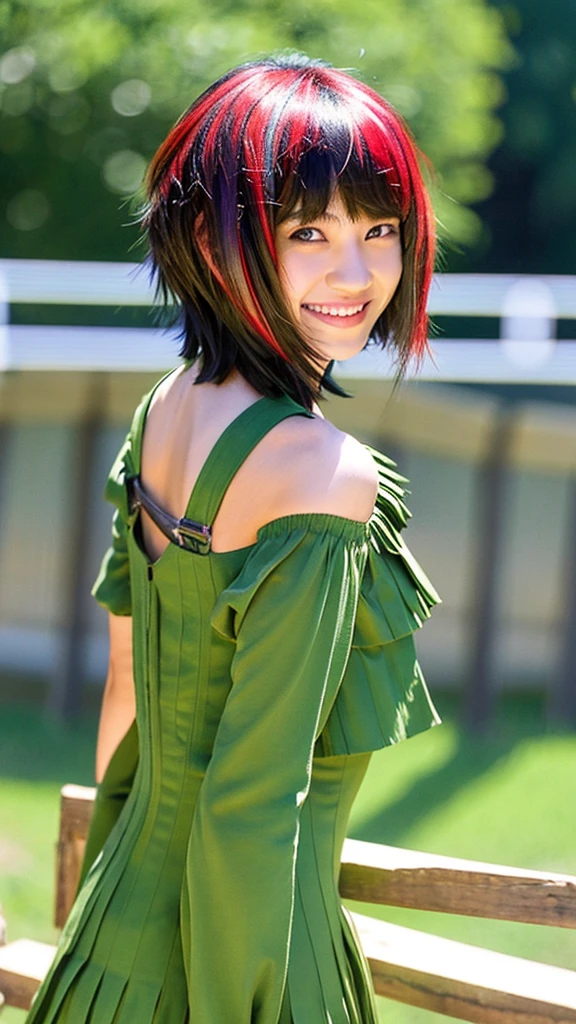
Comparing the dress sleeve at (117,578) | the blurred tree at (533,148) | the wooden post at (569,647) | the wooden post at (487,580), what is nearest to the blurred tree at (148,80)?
the blurred tree at (533,148)

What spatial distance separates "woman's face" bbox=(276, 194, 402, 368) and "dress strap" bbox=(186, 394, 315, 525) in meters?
0.10

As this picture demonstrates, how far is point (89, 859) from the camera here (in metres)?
1.29

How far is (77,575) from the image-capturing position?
4.09 m

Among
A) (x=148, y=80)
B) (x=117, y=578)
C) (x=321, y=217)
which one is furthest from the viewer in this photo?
(x=148, y=80)

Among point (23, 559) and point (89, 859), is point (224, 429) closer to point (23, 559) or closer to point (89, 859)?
point (89, 859)

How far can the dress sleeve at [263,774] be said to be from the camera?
927 millimetres

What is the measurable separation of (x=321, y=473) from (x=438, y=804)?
2730mm

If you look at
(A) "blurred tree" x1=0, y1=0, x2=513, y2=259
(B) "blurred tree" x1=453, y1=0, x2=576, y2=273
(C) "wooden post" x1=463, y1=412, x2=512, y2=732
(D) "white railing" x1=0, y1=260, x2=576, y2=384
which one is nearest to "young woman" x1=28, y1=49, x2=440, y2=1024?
(D) "white railing" x1=0, y1=260, x2=576, y2=384

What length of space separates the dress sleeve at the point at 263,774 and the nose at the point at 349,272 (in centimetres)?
22

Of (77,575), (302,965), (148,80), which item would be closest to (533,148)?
(148,80)

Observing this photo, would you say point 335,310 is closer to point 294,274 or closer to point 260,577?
point 294,274

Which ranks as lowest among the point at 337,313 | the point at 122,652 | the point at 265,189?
the point at 122,652

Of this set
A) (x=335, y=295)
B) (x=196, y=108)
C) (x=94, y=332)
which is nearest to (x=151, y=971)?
(x=335, y=295)

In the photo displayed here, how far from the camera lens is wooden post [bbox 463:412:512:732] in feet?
13.5
